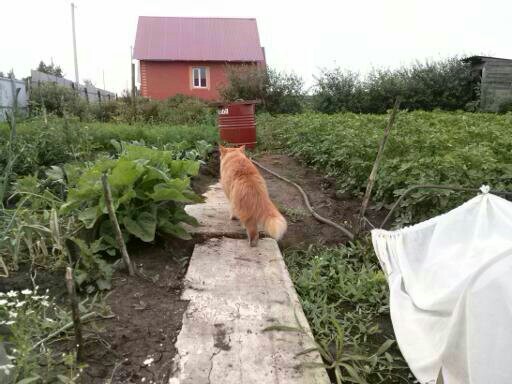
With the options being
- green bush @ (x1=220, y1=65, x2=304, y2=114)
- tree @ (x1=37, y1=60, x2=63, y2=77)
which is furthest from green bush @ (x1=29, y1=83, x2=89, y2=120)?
tree @ (x1=37, y1=60, x2=63, y2=77)

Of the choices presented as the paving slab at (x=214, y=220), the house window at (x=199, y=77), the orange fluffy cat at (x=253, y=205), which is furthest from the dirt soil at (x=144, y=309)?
the house window at (x=199, y=77)

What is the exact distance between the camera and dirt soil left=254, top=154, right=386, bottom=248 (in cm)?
370

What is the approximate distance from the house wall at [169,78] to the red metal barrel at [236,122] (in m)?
17.8

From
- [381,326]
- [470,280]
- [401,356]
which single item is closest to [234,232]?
[381,326]

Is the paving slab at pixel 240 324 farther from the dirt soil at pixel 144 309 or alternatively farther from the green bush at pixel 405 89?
the green bush at pixel 405 89

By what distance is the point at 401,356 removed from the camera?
2.10 meters

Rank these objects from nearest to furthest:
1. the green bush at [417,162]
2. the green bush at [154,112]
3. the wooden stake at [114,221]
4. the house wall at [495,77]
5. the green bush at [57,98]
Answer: the wooden stake at [114,221] < the green bush at [417,162] < the green bush at [154,112] < the green bush at [57,98] < the house wall at [495,77]

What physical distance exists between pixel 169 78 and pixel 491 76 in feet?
57.0

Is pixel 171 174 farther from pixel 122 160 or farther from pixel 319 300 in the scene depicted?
pixel 319 300

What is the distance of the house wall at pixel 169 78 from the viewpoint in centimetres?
2556

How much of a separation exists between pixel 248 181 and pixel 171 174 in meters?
0.60

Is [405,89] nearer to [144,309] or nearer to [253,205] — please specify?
[253,205]

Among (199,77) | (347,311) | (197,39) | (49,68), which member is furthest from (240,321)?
(49,68)

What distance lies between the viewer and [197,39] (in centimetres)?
2653
